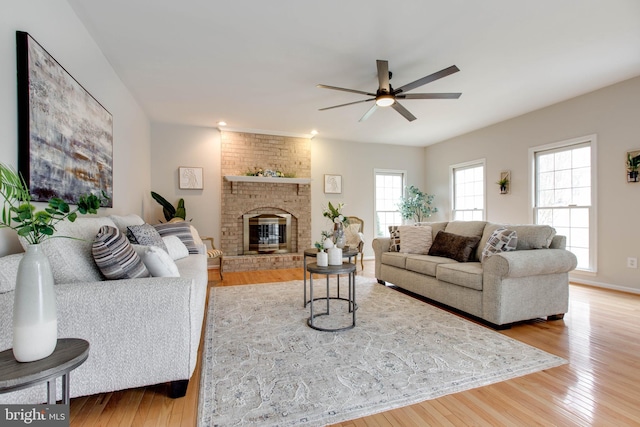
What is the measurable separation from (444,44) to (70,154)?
3353 mm

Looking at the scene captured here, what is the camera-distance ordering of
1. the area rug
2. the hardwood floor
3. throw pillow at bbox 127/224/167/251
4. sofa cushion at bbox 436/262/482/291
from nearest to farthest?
the hardwood floor, the area rug, throw pillow at bbox 127/224/167/251, sofa cushion at bbox 436/262/482/291

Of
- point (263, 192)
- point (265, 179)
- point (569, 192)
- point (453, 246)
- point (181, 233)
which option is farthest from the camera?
point (263, 192)

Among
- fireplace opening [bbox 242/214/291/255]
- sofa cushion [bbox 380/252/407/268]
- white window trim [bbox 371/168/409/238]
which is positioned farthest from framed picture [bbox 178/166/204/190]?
white window trim [bbox 371/168/409/238]

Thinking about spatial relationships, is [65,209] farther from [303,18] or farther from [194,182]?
[194,182]

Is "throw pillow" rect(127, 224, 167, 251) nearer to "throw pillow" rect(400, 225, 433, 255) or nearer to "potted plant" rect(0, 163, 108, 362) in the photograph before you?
"potted plant" rect(0, 163, 108, 362)

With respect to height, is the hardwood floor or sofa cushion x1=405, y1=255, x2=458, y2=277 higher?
sofa cushion x1=405, y1=255, x2=458, y2=277

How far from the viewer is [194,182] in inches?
220

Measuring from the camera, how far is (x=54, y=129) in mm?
2061

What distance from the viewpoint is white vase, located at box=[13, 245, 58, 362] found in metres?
0.97

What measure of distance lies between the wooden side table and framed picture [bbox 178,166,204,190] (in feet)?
15.6

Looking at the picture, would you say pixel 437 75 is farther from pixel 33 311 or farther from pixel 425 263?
pixel 33 311

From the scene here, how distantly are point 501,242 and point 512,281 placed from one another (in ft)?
1.46

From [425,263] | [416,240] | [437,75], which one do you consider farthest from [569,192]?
[437,75]

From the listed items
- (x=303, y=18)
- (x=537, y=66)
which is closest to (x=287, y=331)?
(x=303, y=18)
